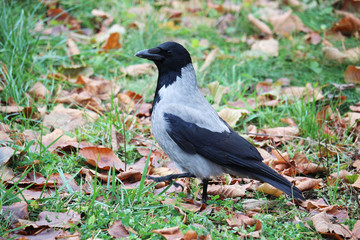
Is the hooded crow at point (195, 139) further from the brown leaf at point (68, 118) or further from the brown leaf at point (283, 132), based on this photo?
the brown leaf at point (68, 118)

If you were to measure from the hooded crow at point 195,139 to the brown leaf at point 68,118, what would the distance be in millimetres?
1075

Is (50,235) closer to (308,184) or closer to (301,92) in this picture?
(308,184)

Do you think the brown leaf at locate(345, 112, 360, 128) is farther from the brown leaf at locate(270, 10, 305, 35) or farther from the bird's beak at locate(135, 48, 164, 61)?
the brown leaf at locate(270, 10, 305, 35)

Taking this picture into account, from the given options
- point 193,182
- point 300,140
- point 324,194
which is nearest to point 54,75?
point 193,182

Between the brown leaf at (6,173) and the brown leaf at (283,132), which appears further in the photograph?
the brown leaf at (283,132)

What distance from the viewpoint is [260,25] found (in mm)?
6398

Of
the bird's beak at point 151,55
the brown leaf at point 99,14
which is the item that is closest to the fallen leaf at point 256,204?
the bird's beak at point 151,55


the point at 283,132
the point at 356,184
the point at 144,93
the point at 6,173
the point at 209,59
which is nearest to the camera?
the point at 6,173

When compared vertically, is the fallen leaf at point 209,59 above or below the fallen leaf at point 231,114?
above

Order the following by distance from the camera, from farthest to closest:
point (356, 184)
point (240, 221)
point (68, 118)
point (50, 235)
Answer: point (68, 118) < point (356, 184) < point (240, 221) < point (50, 235)

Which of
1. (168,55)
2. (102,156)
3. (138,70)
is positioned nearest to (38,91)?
(138,70)

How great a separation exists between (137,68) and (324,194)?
9.40 ft

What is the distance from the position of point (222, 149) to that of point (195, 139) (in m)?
0.20

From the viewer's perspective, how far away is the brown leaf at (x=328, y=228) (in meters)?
2.58
